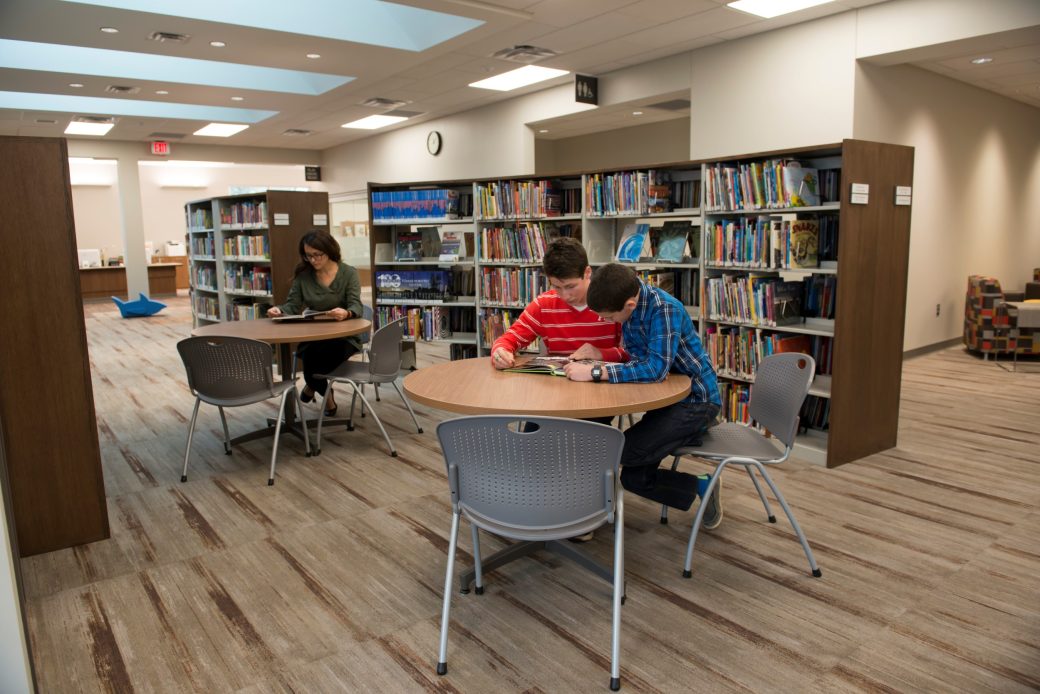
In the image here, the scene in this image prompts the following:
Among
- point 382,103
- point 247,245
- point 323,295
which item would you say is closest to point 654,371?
point 323,295

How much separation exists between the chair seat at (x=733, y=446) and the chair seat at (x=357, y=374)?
219cm

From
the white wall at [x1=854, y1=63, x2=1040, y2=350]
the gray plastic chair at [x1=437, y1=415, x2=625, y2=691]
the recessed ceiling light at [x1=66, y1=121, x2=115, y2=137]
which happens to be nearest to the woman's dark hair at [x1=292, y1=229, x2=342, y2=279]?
the gray plastic chair at [x1=437, y1=415, x2=625, y2=691]

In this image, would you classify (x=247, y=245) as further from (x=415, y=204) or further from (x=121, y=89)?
(x=415, y=204)

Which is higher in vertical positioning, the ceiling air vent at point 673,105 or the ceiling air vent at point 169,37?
the ceiling air vent at point 169,37

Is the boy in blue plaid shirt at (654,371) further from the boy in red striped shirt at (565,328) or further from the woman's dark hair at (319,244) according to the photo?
the woman's dark hair at (319,244)

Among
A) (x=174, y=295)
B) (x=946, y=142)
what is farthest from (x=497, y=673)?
(x=174, y=295)

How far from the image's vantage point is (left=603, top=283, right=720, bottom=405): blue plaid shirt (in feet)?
9.10

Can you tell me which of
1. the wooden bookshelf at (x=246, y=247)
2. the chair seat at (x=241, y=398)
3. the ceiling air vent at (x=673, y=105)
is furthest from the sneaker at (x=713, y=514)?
the ceiling air vent at (x=673, y=105)

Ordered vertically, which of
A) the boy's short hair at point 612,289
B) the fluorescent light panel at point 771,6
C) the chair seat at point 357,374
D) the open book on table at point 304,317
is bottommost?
the chair seat at point 357,374

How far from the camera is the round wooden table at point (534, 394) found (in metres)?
2.40

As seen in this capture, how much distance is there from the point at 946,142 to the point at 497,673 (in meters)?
7.74

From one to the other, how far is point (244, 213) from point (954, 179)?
795cm

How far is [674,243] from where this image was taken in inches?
199

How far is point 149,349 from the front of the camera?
29.7ft
